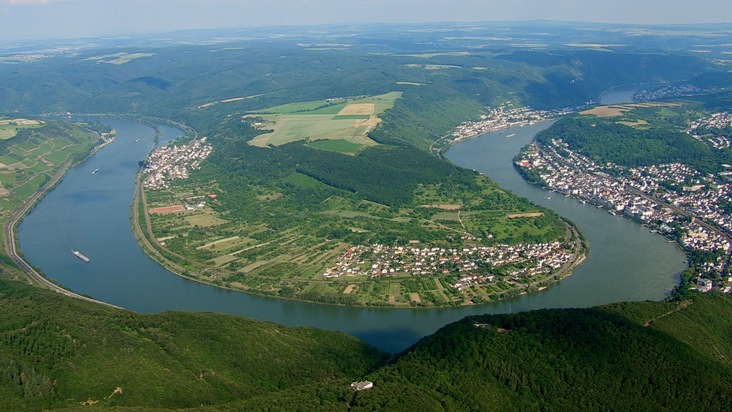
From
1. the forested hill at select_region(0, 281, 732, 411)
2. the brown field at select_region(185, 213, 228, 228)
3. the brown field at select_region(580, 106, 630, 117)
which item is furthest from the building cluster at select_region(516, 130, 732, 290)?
the brown field at select_region(185, 213, 228, 228)

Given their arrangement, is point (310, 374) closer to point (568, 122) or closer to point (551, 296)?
point (551, 296)

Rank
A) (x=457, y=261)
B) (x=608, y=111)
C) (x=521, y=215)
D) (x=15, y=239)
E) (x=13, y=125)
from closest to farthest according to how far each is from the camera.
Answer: (x=457, y=261), (x=521, y=215), (x=15, y=239), (x=13, y=125), (x=608, y=111)

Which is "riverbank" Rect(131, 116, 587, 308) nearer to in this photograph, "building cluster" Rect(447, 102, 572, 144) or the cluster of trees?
the cluster of trees

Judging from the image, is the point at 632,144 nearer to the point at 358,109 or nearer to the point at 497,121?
the point at 497,121

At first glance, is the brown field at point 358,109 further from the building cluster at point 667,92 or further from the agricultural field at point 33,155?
the building cluster at point 667,92

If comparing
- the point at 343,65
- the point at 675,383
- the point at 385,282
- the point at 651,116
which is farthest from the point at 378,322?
the point at 343,65

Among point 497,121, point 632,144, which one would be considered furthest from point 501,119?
point 632,144

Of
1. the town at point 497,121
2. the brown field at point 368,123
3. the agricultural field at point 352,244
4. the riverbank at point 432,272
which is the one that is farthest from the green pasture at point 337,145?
the riverbank at point 432,272
